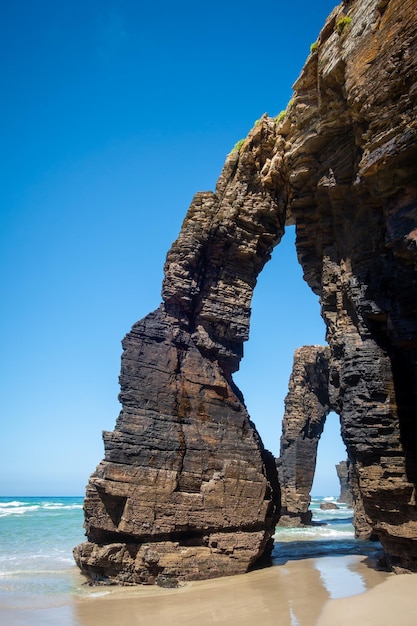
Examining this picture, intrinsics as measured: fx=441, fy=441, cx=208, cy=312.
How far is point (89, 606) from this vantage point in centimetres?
1215

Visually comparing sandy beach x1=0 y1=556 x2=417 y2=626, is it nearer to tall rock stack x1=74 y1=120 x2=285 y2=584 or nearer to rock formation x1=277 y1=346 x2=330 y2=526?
tall rock stack x1=74 y1=120 x2=285 y2=584

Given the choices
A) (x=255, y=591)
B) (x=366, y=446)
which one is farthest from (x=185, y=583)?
(x=366, y=446)

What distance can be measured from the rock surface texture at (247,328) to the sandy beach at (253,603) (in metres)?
1.33

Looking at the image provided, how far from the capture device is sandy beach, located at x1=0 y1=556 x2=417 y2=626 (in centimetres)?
916

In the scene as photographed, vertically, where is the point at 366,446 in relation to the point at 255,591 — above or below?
above

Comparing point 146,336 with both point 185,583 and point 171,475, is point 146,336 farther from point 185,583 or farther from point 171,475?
point 185,583

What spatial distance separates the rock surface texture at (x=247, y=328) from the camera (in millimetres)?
11352

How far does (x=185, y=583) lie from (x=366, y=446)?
759 centimetres

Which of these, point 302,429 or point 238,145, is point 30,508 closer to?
point 302,429

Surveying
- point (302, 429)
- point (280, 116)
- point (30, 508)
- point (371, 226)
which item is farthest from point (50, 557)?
point (30, 508)

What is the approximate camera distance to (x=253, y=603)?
11.4m

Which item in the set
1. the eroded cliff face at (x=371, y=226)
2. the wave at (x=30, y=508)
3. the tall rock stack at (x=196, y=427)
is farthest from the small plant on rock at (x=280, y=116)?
the wave at (x=30, y=508)

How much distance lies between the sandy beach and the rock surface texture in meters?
1.33

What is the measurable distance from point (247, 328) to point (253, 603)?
427 inches
